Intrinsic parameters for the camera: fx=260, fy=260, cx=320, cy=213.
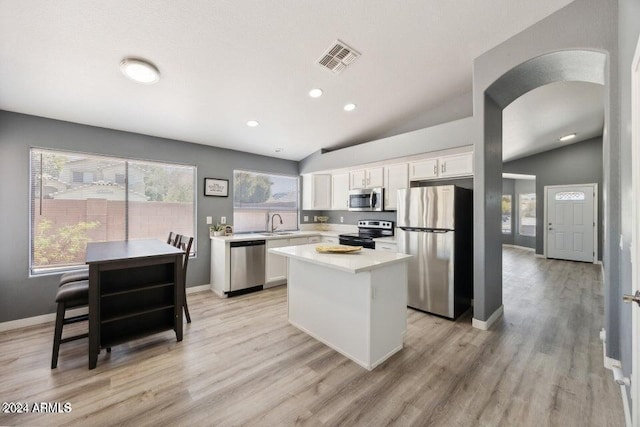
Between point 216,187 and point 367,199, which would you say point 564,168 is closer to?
point 367,199

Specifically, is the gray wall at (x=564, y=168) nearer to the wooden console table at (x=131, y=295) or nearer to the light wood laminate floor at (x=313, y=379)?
the light wood laminate floor at (x=313, y=379)

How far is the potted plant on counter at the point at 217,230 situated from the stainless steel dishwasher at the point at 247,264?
0.47 metres

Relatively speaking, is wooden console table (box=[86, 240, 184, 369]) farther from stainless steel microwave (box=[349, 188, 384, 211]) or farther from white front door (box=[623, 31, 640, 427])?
white front door (box=[623, 31, 640, 427])

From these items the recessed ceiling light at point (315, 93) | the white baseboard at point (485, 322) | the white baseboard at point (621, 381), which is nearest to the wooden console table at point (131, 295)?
the recessed ceiling light at point (315, 93)

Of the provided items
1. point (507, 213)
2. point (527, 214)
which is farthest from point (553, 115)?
point (507, 213)

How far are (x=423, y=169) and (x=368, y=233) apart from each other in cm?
143

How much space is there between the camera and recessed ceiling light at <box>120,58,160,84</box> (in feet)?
7.52

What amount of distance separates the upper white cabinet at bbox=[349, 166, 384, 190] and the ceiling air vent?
188cm

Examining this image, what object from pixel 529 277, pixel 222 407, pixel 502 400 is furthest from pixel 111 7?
pixel 529 277

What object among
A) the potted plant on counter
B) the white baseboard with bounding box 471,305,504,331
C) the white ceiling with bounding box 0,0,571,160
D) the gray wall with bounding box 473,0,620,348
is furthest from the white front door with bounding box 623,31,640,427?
the potted plant on counter

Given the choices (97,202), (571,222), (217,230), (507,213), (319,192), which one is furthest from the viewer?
(507,213)

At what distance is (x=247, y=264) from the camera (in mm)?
4074

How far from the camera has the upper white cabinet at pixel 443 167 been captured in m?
3.32

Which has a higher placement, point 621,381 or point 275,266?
point 275,266
